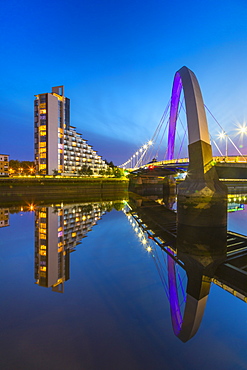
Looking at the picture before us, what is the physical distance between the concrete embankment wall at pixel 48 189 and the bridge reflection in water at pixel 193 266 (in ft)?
103

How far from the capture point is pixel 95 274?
9867 mm

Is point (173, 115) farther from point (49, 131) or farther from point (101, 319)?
point (49, 131)

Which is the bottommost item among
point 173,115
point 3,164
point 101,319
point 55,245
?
point 55,245

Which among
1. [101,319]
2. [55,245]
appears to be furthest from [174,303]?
[55,245]

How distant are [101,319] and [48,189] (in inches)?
1762

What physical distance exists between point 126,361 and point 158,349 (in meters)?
0.88

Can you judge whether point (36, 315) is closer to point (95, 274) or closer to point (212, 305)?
point (95, 274)

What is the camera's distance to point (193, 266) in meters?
10.9

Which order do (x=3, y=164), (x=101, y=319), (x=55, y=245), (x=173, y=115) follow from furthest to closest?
(x=3, y=164), (x=173, y=115), (x=55, y=245), (x=101, y=319)

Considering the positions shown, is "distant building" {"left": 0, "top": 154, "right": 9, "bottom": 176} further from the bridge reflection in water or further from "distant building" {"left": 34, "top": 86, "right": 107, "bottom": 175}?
the bridge reflection in water

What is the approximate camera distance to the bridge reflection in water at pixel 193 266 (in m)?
7.07

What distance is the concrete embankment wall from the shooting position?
4494cm

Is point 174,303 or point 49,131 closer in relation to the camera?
point 174,303

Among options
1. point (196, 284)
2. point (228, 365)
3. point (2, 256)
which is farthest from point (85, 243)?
point (228, 365)
